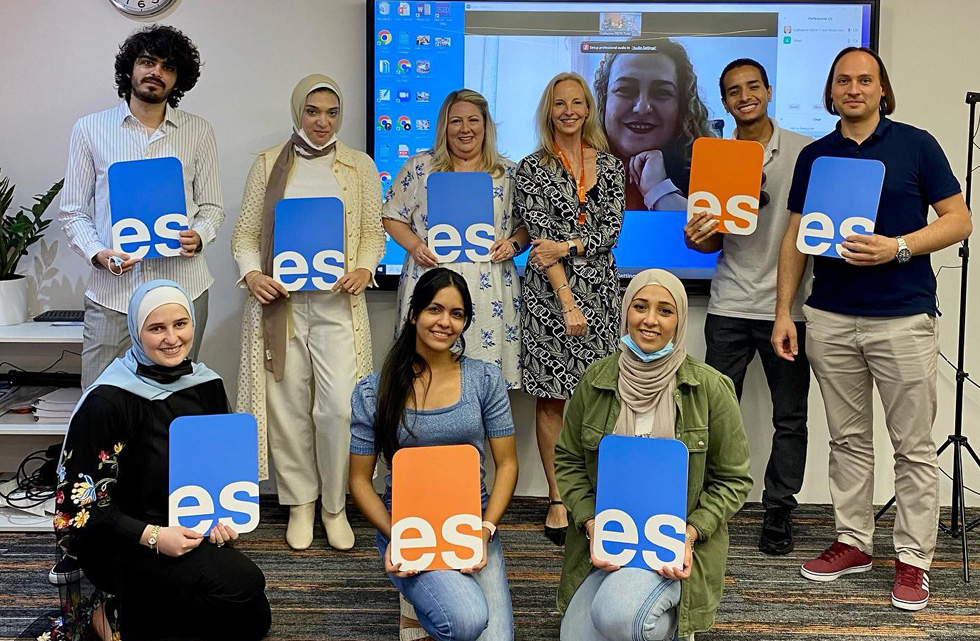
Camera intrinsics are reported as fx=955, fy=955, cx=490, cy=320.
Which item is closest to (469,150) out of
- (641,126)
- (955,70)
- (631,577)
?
(641,126)

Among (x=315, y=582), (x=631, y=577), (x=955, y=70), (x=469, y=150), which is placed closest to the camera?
(x=631, y=577)

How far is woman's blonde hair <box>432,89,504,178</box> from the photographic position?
3.53 meters

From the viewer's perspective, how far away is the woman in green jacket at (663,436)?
2447mm

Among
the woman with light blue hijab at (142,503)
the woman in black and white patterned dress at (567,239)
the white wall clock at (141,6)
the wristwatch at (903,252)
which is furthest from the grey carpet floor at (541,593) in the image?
the white wall clock at (141,6)

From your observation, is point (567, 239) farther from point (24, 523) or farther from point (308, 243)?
point (24, 523)

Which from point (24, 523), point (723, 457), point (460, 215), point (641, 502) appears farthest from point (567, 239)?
point (24, 523)

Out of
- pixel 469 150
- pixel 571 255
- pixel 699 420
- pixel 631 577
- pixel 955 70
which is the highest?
pixel 955 70

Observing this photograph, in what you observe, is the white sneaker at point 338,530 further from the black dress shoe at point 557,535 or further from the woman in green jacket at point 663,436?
the woman in green jacket at point 663,436

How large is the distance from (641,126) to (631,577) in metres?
2.18

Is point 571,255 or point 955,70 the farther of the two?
point 955,70

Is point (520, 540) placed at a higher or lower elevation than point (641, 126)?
lower

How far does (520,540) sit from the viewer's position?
3689 mm

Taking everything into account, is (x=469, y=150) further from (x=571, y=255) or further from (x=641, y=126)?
(x=641, y=126)

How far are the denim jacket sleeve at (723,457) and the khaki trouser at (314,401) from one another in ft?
4.96
